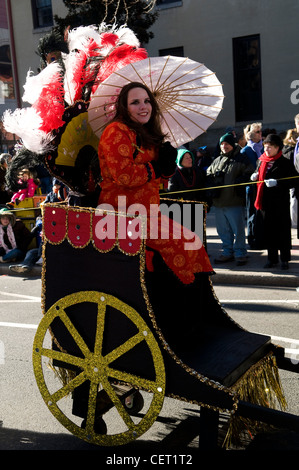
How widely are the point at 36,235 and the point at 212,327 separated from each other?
5.91 meters

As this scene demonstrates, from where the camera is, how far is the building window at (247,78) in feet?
52.0

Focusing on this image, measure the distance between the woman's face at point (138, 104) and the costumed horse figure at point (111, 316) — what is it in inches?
13.2

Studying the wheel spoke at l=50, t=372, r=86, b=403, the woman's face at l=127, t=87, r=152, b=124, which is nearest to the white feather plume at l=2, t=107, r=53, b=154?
the woman's face at l=127, t=87, r=152, b=124

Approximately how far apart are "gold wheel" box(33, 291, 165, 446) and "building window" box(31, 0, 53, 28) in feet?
58.3

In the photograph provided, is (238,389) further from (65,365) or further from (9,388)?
(9,388)

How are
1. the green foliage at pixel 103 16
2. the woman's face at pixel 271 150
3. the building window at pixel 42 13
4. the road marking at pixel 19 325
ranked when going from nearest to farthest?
the road marking at pixel 19 325, the woman's face at pixel 271 150, the green foliage at pixel 103 16, the building window at pixel 42 13

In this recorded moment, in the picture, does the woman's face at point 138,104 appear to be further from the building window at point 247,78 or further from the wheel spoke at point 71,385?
the building window at point 247,78

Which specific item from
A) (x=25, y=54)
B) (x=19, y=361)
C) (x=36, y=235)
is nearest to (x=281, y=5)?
(x=25, y=54)

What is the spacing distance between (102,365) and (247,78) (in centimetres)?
1485

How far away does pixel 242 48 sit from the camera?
1598cm

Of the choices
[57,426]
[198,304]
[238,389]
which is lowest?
[57,426]

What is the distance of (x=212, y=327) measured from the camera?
3178 millimetres

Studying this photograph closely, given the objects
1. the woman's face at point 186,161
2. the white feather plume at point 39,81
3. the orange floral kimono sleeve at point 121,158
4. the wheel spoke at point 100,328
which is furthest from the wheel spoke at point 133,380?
the woman's face at point 186,161

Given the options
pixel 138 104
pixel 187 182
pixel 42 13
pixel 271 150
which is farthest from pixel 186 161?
pixel 42 13
